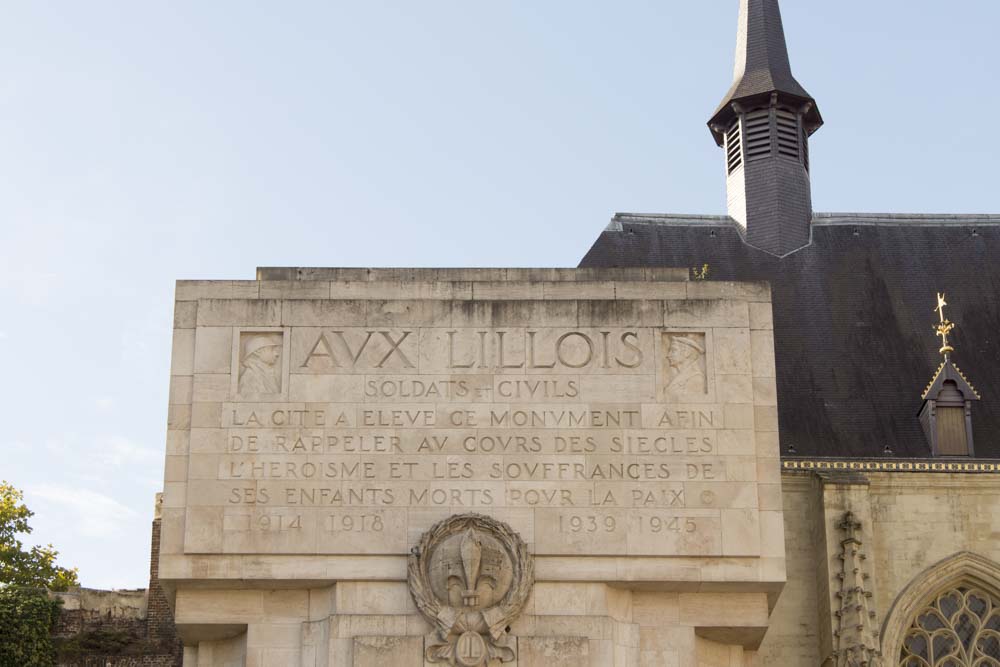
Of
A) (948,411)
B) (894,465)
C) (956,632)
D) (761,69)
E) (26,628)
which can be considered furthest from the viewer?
(761,69)

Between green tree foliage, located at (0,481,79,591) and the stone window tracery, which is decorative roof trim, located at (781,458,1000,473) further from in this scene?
green tree foliage, located at (0,481,79,591)

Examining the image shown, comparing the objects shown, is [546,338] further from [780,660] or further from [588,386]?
[780,660]

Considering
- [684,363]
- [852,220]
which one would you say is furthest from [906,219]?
[684,363]

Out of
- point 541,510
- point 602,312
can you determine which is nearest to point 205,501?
point 541,510

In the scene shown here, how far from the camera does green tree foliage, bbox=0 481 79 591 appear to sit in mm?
46219

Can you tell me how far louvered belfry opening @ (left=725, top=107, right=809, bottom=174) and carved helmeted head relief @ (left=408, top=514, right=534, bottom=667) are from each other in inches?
868

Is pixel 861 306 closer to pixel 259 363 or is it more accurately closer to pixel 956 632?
pixel 956 632

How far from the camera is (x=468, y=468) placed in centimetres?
2620

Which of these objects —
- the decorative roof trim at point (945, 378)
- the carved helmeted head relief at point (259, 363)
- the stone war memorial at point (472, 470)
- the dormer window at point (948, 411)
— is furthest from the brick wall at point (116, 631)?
the decorative roof trim at point (945, 378)

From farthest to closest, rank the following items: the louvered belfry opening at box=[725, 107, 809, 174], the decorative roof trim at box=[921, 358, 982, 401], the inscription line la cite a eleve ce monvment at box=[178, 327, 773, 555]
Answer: the louvered belfry opening at box=[725, 107, 809, 174], the decorative roof trim at box=[921, 358, 982, 401], the inscription line la cite a eleve ce monvment at box=[178, 327, 773, 555]

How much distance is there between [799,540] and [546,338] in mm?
10088

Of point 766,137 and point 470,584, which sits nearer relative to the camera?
point 470,584

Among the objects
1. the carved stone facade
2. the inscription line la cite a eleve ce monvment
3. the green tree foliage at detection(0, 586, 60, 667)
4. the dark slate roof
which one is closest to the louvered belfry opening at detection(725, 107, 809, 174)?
the dark slate roof

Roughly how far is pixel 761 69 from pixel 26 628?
24176mm
